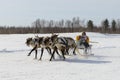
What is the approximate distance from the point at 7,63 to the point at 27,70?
2.34 m

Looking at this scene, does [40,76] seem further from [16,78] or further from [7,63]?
[7,63]

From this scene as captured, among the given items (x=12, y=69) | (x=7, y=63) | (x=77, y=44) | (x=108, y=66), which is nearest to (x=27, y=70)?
(x=12, y=69)

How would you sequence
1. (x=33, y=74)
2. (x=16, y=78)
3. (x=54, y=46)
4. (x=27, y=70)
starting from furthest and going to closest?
(x=54, y=46), (x=27, y=70), (x=33, y=74), (x=16, y=78)

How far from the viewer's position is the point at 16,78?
10648mm

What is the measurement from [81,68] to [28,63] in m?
2.63

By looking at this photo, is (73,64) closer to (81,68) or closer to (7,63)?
(81,68)

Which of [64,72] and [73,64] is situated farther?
[73,64]

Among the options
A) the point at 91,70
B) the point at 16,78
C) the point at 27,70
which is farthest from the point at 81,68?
the point at 16,78

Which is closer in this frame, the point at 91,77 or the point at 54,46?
the point at 91,77

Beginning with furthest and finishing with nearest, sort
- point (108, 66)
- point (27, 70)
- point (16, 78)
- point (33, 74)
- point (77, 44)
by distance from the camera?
point (77, 44)
point (108, 66)
point (27, 70)
point (33, 74)
point (16, 78)

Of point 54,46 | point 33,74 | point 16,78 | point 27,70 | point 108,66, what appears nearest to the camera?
point 16,78

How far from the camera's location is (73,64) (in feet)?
47.2

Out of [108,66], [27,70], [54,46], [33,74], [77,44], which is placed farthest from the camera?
[77,44]

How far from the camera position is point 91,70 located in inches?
496
